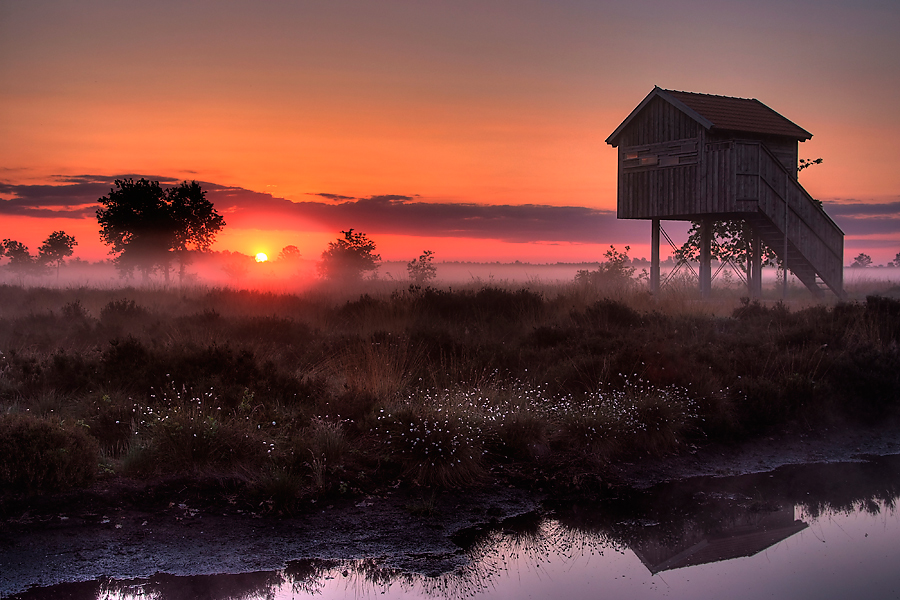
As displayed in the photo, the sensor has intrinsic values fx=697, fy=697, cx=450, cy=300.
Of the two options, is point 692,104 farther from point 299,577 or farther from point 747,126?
point 299,577

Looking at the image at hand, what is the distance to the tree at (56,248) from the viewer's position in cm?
5822

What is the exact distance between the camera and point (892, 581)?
581cm

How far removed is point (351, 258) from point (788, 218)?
26393 millimetres

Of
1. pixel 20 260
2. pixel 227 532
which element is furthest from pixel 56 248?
pixel 227 532

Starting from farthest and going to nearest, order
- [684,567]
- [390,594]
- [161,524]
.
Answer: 1. [161,524]
2. [684,567]
3. [390,594]

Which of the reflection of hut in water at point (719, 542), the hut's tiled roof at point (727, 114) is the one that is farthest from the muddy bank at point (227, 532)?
the hut's tiled roof at point (727, 114)

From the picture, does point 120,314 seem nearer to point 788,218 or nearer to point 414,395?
point 414,395

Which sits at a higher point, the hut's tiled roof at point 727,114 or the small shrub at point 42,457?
the hut's tiled roof at point 727,114

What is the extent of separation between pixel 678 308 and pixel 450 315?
624 cm

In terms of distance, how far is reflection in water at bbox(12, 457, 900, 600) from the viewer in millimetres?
5543

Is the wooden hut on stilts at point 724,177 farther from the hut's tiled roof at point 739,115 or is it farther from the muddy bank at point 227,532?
the muddy bank at point 227,532

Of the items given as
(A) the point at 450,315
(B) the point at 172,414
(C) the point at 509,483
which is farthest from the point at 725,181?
(B) the point at 172,414

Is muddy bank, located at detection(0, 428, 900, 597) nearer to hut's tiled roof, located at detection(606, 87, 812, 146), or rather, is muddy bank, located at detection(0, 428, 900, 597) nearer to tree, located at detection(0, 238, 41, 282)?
hut's tiled roof, located at detection(606, 87, 812, 146)

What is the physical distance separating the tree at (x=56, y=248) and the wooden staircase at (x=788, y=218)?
54952 mm
